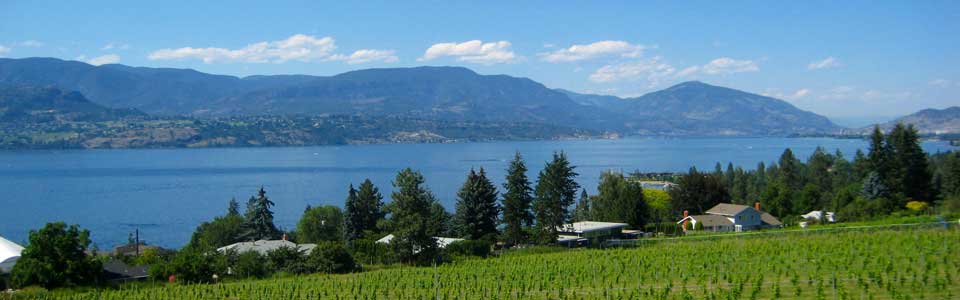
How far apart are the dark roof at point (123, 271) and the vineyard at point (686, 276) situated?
3440 mm

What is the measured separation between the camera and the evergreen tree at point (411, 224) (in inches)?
1414

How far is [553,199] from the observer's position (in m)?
44.2

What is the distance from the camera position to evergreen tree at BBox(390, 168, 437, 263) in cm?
3591

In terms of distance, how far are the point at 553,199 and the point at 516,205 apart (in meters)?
2.44

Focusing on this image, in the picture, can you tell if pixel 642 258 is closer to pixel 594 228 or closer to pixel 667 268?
pixel 667 268

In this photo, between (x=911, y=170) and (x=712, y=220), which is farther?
(x=712, y=220)

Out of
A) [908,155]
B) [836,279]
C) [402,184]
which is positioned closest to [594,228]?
[402,184]

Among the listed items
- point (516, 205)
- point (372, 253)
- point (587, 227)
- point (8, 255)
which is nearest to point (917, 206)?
point (587, 227)

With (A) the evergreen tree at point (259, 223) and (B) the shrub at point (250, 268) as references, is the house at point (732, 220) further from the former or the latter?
(B) the shrub at point (250, 268)

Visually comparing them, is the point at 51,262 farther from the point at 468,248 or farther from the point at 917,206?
the point at 917,206

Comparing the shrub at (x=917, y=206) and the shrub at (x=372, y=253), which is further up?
the shrub at (x=917, y=206)

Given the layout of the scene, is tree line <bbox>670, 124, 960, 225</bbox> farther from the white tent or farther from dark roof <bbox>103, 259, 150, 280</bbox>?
the white tent

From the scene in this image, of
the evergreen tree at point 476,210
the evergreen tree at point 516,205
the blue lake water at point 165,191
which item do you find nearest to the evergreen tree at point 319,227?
the blue lake water at point 165,191

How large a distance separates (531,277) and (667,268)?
4897 millimetres
